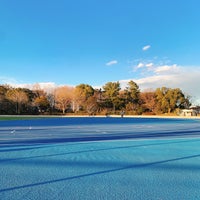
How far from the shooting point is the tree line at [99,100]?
49.2 metres

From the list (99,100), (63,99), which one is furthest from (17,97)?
(99,100)

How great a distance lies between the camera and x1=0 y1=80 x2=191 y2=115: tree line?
4919 cm

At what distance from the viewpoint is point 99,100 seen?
52594 millimetres

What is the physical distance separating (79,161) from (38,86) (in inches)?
2091

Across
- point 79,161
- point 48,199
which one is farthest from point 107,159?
point 48,199

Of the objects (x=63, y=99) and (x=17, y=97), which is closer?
(x=17, y=97)

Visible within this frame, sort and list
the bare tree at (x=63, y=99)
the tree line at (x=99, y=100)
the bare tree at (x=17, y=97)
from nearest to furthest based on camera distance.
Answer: the bare tree at (x=17, y=97)
the tree line at (x=99, y=100)
the bare tree at (x=63, y=99)

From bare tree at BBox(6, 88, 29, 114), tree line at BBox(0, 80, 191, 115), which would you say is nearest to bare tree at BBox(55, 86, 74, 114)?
tree line at BBox(0, 80, 191, 115)

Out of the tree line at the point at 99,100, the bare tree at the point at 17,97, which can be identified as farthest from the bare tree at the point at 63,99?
the bare tree at the point at 17,97

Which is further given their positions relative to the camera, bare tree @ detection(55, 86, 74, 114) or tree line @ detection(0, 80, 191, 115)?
bare tree @ detection(55, 86, 74, 114)

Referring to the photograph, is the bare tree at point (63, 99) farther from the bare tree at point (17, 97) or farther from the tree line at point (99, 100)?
the bare tree at point (17, 97)

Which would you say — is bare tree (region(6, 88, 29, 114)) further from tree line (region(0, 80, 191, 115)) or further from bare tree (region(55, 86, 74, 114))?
bare tree (region(55, 86, 74, 114))

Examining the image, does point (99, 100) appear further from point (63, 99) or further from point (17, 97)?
point (17, 97)

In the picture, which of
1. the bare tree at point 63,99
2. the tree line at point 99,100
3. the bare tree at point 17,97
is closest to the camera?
the bare tree at point 17,97
